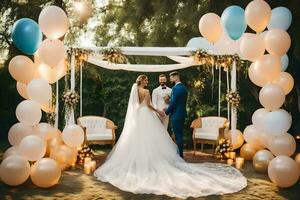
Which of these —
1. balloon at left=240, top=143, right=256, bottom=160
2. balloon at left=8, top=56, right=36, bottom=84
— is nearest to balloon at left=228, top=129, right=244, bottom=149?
balloon at left=240, top=143, right=256, bottom=160

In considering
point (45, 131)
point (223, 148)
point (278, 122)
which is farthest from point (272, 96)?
point (45, 131)

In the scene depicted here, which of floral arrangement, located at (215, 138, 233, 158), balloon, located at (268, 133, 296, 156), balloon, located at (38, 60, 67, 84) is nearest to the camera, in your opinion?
balloon, located at (268, 133, 296, 156)

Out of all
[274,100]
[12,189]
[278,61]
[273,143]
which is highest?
[278,61]

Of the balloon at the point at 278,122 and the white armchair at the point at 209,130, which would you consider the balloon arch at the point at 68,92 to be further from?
the white armchair at the point at 209,130

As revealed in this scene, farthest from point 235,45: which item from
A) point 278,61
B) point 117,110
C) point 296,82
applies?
point 117,110

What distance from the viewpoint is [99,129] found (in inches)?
402

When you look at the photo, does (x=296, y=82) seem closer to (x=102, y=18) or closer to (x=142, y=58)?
(x=142, y=58)

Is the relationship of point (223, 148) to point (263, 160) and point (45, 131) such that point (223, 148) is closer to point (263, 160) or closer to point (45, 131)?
point (263, 160)

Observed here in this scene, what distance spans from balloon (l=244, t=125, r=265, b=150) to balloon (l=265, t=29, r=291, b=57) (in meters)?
2.17

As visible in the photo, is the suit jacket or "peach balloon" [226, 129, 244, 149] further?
"peach balloon" [226, 129, 244, 149]

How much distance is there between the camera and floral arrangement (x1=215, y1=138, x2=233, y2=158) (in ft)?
30.0

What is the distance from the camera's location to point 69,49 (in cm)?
860

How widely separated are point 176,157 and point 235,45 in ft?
9.62

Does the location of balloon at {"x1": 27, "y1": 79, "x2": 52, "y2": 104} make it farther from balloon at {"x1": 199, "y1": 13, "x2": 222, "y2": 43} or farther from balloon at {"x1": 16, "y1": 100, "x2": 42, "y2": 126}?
balloon at {"x1": 199, "y1": 13, "x2": 222, "y2": 43}
